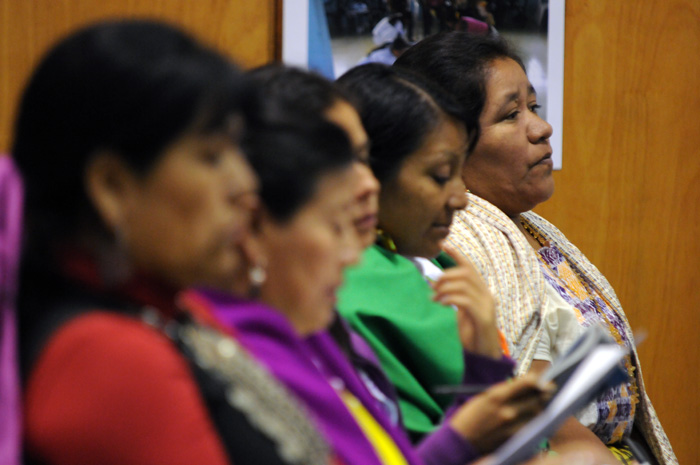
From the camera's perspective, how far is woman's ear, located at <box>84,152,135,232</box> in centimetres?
63

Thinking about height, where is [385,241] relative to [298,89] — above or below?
below

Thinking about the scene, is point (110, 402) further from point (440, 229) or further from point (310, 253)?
point (440, 229)

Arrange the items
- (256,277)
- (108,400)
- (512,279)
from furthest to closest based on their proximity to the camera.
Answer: (512,279)
(256,277)
(108,400)

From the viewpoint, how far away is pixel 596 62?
2.73 m

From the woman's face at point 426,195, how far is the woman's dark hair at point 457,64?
53cm

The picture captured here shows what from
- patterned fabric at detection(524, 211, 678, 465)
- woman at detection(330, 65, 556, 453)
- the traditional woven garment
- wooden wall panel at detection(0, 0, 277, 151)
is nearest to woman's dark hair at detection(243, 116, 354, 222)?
woman at detection(330, 65, 556, 453)

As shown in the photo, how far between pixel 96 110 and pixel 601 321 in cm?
160

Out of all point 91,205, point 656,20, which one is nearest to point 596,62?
point 656,20

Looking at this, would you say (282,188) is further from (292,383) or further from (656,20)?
(656,20)

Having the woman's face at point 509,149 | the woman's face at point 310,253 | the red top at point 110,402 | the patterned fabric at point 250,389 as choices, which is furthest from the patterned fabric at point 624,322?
the red top at point 110,402

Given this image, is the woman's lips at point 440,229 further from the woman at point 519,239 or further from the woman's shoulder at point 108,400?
the woman's shoulder at point 108,400

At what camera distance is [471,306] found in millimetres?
1286

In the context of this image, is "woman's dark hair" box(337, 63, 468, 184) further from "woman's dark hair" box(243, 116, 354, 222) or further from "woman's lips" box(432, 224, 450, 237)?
"woman's dark hair" box(243, 116, 354, 222)

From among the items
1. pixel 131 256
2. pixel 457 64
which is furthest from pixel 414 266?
pixel 131 256
